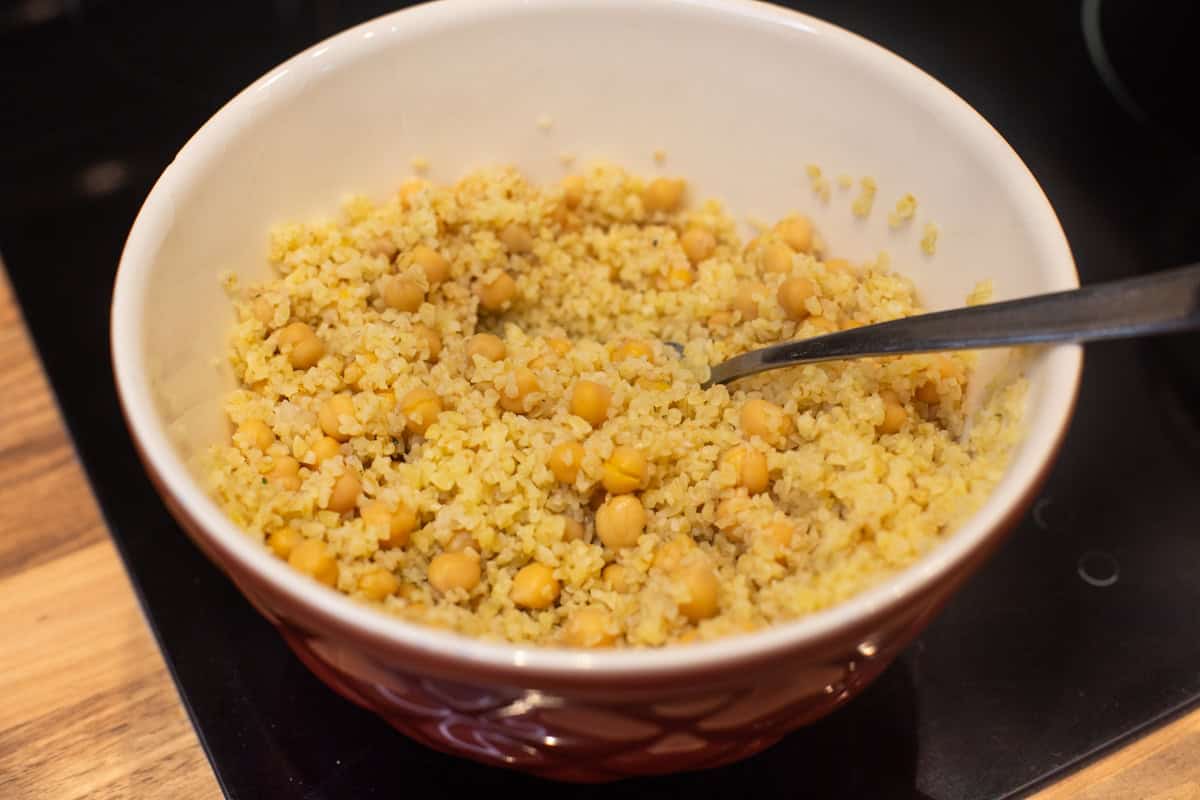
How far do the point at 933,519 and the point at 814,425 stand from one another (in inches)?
6.3

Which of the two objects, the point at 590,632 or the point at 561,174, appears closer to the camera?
the point at 590,632

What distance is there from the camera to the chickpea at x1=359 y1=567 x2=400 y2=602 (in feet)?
2.84

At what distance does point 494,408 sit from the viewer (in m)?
1.01

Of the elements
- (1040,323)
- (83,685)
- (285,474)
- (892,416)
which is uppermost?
(1040,323)

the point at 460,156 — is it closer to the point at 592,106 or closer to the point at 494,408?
the point at 592,106

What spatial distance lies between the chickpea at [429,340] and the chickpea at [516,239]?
133 millimetres

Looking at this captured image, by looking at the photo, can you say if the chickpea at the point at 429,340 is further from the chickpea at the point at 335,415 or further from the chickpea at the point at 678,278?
the chickpea at the point at 678,278

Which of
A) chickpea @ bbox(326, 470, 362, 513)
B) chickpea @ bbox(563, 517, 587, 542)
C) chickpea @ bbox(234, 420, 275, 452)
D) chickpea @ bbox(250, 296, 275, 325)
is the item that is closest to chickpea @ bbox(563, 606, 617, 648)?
chickpea @ bbox(563, 517, 587, 542)

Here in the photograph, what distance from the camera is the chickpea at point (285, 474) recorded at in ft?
3.08

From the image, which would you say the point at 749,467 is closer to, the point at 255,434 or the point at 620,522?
the point at 620,522

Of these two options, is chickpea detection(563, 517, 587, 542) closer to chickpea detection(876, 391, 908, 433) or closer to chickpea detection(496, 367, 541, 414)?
chickpea detection(496, 367, 541, 414)

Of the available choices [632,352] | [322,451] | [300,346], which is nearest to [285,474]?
[322,451]

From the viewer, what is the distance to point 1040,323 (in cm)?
79

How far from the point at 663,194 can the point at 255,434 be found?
504 mm
